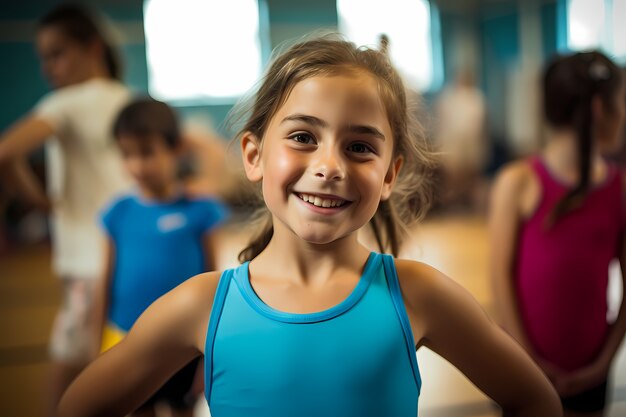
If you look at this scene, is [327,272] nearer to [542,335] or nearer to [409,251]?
[409,251]

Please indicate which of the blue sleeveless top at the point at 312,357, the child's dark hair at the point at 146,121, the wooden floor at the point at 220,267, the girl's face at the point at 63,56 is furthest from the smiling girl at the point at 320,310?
the girl's face at the point at 63,56

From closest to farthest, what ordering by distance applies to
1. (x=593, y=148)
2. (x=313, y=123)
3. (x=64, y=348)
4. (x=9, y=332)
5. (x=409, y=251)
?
(x=313, y=123)
(x=409, y=251)
(x=593, y=148)
(x=64, y=348)
(x=9, y=332)

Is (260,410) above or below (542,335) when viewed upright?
above

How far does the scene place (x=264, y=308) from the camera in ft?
2.31

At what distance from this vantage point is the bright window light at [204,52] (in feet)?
22.4

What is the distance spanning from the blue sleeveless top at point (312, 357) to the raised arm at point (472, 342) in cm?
3

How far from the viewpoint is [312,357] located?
69 cm

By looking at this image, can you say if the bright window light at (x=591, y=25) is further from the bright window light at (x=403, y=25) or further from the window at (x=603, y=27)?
the bright window light at (x=403, y=25)

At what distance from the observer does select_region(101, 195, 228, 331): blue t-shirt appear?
1.26m

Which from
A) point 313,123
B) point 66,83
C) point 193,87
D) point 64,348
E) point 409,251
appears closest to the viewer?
point 313,123

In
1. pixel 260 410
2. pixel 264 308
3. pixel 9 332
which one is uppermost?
pixel 264 308

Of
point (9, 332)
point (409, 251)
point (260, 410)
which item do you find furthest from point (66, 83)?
point (9, 332)

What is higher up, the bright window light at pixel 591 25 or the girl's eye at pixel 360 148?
the bright window light at pixel 591 25

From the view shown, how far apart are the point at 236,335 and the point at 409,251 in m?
0.38
